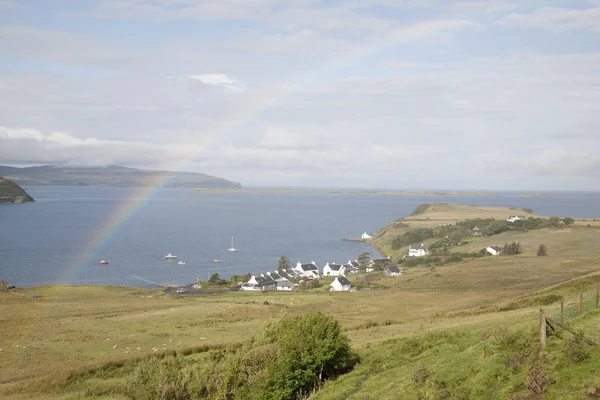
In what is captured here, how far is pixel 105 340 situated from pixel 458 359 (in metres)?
29.2

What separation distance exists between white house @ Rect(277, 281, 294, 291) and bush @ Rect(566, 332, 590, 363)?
65.6 metres

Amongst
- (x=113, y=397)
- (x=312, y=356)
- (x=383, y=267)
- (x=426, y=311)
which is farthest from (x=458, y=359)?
(x=383, y=267)

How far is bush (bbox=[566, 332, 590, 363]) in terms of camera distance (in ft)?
47.9

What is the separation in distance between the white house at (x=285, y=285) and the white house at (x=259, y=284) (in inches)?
39.6

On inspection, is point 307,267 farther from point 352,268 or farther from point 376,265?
point 376,265

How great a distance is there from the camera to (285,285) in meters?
81.4

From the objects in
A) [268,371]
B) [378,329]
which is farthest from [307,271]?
[268,371]

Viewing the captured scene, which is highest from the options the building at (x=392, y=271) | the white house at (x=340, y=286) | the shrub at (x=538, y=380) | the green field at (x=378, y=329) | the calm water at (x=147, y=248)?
the shrub at (x=538, y=380)

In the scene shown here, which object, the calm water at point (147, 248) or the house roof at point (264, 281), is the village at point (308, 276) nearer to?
the house roof at point (264, 281)

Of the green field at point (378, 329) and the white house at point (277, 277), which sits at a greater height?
the green field at point (378, 329)

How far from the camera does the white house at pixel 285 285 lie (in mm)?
80250

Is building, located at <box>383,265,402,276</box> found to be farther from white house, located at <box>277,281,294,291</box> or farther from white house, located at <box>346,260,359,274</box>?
white house, located at <box>277,281,294,291</box>

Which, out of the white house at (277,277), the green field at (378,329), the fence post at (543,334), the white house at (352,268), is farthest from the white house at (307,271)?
the fence post at (543,334)

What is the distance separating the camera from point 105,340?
40094mm
